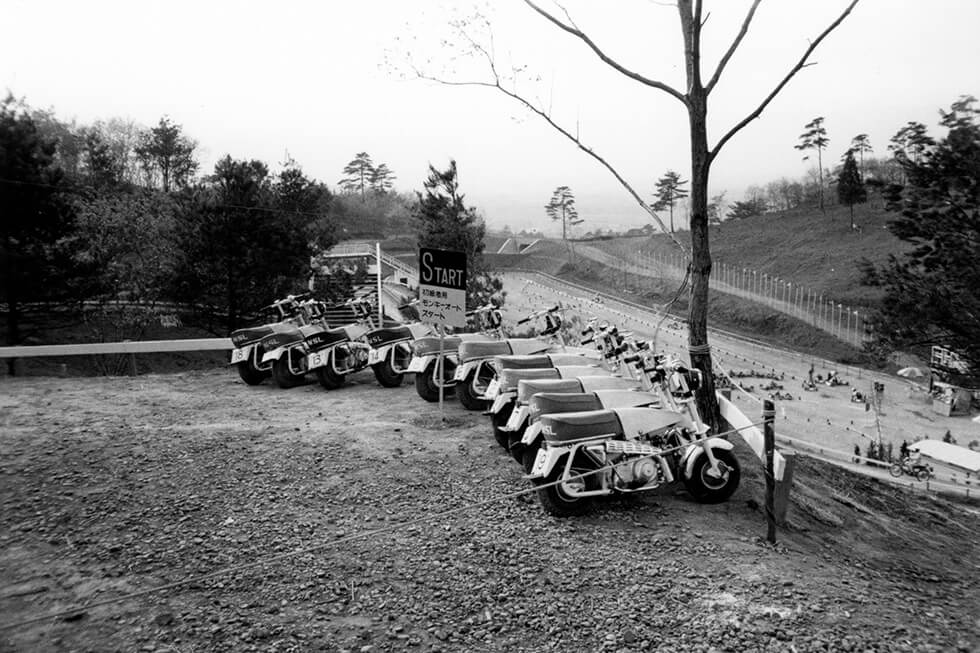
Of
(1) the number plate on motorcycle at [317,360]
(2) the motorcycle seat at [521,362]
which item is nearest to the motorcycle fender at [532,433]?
(2) the motorcycle seat at [521,362]

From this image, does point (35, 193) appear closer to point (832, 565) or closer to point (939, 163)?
point (832, 565)

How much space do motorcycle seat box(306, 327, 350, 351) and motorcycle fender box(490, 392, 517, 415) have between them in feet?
14.9

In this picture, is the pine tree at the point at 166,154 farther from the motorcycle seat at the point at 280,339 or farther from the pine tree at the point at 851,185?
the pine tree at the point at 851,185

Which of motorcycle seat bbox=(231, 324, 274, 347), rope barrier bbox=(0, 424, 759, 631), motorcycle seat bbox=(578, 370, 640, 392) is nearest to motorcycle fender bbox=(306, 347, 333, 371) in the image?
motorcycle seat bbox=(231, 324, 274, 347)

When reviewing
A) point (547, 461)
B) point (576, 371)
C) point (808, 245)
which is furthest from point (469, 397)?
point (808, 245)

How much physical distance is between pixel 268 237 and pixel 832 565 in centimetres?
1668

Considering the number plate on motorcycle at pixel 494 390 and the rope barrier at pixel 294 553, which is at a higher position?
the number plate on motorcycle at pixel 494 390

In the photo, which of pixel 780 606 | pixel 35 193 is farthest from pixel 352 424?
pixel 35 193

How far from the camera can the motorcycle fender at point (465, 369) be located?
8.57m

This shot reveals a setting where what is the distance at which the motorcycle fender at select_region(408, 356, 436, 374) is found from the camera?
9.32 m

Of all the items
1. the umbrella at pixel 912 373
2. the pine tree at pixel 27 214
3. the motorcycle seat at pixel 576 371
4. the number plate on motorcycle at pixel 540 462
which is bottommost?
the umbrella at pixel 912 373

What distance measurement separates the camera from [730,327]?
49.3 m

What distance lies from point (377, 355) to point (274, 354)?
1.64 metres

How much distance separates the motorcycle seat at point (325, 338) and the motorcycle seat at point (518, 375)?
4375mm
